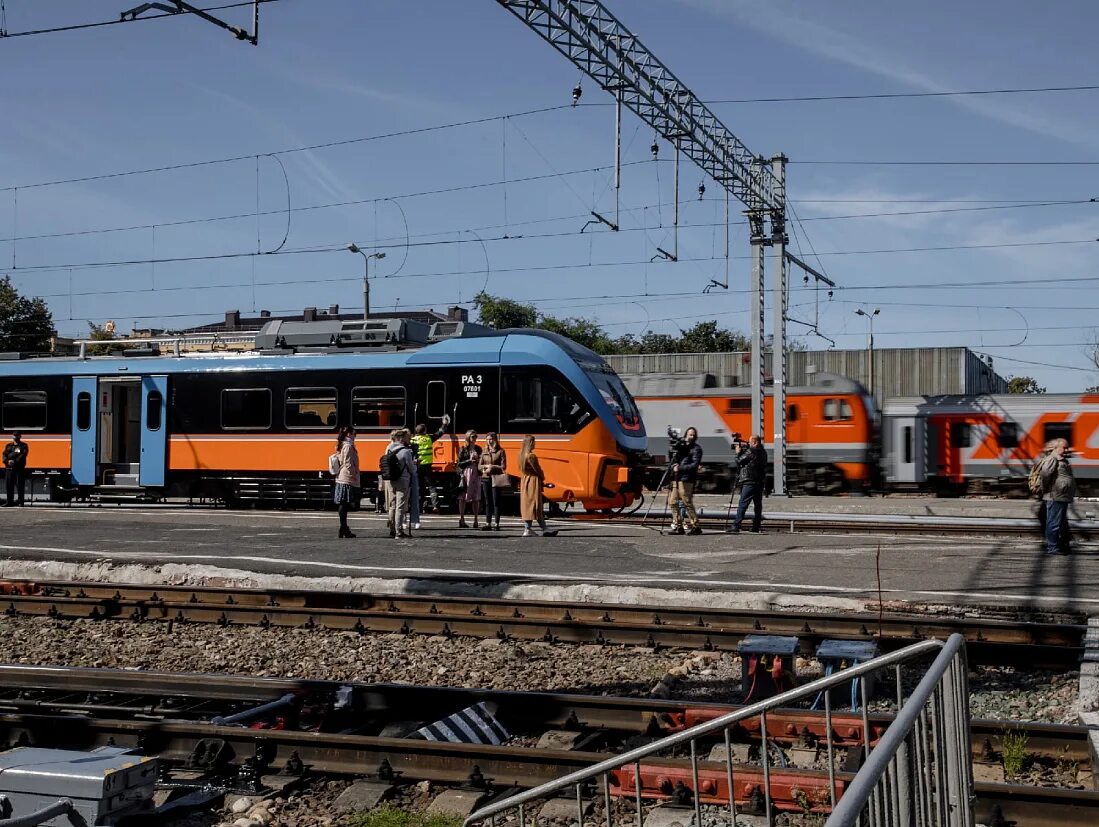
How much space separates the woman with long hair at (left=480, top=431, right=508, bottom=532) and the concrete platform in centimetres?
56

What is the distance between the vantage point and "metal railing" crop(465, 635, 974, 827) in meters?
2.79

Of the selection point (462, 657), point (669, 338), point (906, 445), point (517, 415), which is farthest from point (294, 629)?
point (669, 338)

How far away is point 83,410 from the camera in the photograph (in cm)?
2445

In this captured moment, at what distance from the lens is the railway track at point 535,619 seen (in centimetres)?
952

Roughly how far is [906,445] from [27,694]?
27275 millimetres

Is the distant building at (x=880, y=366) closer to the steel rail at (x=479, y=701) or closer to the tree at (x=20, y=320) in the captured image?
the tree at (x=20, y=320)

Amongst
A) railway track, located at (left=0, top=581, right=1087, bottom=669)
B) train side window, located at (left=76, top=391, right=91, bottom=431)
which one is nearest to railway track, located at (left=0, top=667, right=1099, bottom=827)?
railway track, located at (left=0, top=581, right=1087, bottom=669)

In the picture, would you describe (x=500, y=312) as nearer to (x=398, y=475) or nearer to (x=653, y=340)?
(x=653, y=340)

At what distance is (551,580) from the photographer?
12.9 m

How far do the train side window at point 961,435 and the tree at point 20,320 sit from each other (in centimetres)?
4004

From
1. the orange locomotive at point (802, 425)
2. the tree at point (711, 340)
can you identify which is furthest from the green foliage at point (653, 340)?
the orange locomotive at point (802, 425)

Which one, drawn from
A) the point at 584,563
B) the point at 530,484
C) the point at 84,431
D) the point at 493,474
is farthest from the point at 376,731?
the point at 84,431

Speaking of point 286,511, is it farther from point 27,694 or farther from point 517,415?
point 27,694

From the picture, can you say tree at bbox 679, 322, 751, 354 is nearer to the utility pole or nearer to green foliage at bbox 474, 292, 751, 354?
green foliage at bbox 474, 292, 751, 354
